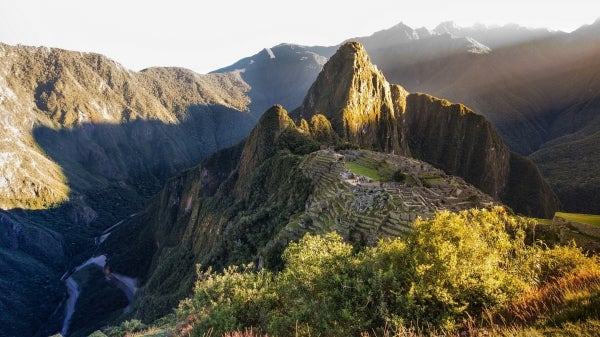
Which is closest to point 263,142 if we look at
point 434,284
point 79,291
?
point 434,284

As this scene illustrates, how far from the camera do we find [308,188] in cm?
4934

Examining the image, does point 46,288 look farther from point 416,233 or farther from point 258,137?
point 416,233

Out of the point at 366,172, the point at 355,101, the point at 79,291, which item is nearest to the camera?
the point at 366,172

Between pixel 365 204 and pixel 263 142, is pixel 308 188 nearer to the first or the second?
pixel 365 204

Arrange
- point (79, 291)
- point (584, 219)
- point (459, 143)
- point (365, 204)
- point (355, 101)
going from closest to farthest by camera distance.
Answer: point (584, 219), point (365, 204), point (355, 101), point (79, 291), point (459, 143)

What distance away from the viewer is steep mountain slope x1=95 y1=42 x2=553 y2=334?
37250 mm

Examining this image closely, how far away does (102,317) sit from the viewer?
114m

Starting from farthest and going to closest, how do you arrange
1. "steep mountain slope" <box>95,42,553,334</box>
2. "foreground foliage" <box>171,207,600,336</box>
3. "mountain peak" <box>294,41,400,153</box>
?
"mountain peak" <box>294,41,400,153</box> < "steep mountain slope" <box>95,42,553,334</box> < "foreground foliage" <box>171,207,600,336</box>

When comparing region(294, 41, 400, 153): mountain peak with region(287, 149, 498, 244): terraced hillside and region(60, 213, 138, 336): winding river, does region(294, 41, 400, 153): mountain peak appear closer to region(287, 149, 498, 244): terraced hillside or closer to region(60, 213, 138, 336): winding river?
region(287, 149, 498, 244): terraced hillside

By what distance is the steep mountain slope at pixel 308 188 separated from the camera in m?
37.2

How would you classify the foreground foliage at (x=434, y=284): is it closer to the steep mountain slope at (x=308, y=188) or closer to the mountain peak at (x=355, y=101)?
the steep mountain slope at (x=308, y=188)

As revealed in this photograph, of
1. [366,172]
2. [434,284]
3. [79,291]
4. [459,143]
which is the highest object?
[434,284]

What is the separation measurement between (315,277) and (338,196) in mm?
26804

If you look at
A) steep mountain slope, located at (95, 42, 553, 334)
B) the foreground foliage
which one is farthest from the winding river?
the foreground foliage
